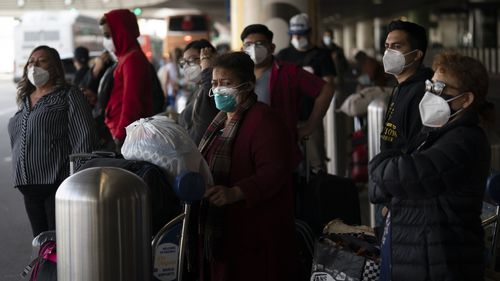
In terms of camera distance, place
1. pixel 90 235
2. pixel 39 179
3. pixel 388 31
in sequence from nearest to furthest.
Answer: pixel 90 235 → pixel 388 31 → pixel 39 179

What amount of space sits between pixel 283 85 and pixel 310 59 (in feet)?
9.82

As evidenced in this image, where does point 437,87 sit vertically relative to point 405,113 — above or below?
above

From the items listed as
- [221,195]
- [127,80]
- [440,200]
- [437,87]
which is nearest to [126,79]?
[127,80]

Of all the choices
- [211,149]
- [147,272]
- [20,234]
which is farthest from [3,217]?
[147,272]

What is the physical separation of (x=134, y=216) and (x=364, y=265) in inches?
45.8

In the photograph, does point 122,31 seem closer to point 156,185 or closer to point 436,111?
point 156,185

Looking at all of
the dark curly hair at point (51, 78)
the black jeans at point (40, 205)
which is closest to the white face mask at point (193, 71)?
the dark curly hair at point (51, 78)

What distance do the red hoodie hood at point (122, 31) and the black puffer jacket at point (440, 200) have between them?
14.8 ft

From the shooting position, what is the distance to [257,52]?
6.93 metres

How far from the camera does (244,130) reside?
4.76m

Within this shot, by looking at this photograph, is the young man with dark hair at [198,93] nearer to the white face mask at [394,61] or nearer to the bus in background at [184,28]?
the white face mask at [394,61]

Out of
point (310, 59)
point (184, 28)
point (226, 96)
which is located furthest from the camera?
point (184, 28)

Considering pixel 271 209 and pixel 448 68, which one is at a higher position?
pixel 448 68

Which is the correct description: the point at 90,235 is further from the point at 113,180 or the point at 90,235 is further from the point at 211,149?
the point at 211,149
